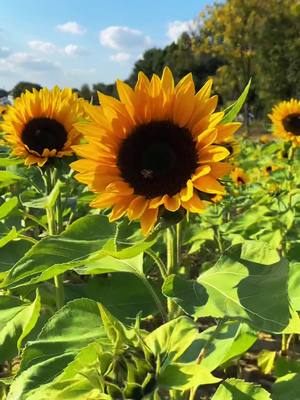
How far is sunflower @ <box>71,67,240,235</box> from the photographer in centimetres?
121

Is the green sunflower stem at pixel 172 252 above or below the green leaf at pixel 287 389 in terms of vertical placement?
above

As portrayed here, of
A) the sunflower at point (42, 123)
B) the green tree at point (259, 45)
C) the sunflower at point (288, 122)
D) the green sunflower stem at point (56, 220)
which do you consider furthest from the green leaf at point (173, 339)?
the green tree at point (259, 45)

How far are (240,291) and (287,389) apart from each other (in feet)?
1.43

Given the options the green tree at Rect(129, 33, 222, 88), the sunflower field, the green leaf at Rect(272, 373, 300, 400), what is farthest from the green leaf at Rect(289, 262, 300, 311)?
the green tree at Rect(129, 33, 222, 88)

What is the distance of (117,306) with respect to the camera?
5.23 feet

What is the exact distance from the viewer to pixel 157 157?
1.39 meters

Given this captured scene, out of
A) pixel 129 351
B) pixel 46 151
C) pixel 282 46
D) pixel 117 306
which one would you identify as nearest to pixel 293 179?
pixel 46 151

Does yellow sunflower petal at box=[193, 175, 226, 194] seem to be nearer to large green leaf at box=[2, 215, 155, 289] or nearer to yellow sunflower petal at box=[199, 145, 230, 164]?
yellow sunflower petal at box=[199, 145, 230, 164]

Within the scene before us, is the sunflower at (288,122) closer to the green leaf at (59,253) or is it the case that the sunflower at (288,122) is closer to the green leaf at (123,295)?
the green leaf at (123,295)

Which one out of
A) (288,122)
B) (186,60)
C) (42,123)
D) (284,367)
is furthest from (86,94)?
(186,60)

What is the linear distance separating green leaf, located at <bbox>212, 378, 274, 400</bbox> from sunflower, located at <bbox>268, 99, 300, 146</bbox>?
3020 millimetres

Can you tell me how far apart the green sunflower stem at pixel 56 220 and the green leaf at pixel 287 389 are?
744 millimetres

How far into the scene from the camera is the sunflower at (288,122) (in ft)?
13.4

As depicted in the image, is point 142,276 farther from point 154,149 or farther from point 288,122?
point 288,122
